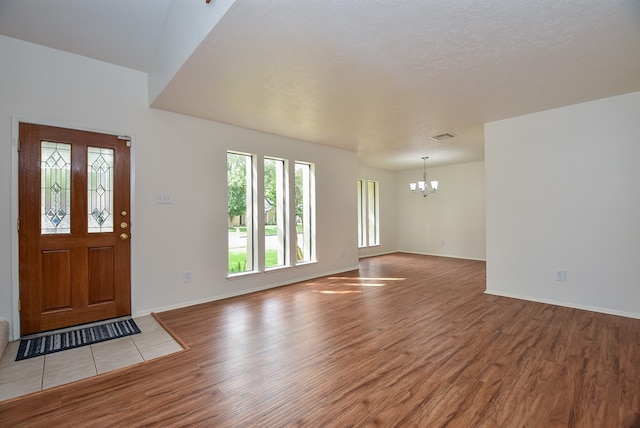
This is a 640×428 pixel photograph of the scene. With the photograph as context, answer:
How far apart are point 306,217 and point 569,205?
385cm

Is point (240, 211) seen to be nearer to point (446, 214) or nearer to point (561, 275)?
point (561, 275)

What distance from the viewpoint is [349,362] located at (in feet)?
7.65

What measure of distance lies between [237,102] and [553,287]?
4.60 m

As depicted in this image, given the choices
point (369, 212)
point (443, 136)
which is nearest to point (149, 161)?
point (443, 136)

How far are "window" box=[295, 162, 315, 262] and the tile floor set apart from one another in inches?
112

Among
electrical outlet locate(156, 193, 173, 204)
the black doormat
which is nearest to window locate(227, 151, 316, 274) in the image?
electrical outlet locate(156, 193, 173, 204)

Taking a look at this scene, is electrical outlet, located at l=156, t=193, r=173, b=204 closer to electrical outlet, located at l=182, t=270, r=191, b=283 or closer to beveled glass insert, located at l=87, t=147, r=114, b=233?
beveled glass insert, located at l=87, t=147, r=114, b=233

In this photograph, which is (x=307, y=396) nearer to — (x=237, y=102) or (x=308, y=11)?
(x=308, y=11)

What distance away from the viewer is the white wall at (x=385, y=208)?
8266 millimetres

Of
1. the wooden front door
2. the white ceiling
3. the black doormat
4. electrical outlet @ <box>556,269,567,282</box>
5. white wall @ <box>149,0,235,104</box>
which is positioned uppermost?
white wall @ <box>149,0,235,104</box>

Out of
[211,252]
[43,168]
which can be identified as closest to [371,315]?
[211,252]

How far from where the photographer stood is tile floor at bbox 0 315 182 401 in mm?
2086

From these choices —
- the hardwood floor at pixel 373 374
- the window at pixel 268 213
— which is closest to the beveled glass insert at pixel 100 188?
the hardwood floor at pixel 373 374

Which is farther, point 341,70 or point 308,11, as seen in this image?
point 341,70
